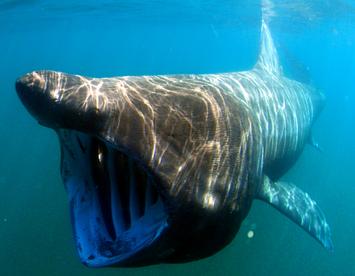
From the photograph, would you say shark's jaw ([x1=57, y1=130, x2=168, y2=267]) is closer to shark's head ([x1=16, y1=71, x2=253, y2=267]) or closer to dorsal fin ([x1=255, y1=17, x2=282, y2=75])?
shark's head ([x1=16, y1=71, x2=253, y2=267])

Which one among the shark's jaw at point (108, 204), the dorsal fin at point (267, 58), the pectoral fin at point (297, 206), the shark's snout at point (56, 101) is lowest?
the pectoral fin at point (297, 206)

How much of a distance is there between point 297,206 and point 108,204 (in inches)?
142

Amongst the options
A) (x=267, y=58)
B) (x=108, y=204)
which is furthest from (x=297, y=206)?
(x=267, y=58)

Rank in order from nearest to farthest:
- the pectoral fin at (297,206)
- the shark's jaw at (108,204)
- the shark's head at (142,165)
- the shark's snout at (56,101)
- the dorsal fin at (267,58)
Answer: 1. the shark's snout at (56,101)
2. the shark's head at (142,165)
3. the shark's jaw at (108,204)
4. the pectoral fin at (297,206)
5. the dorsal fin at (267,58)

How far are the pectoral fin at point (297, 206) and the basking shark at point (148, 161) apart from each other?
3.89ft

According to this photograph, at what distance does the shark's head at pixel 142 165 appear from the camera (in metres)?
2.69

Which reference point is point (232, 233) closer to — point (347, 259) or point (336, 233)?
point (347, 259)

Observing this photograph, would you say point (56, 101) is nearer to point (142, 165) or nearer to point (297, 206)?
point (142, 165)

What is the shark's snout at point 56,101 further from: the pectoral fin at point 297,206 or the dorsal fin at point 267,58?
the dorsal fin at point 267,58

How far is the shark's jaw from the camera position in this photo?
2920 mm

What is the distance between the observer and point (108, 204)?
11.3 feet

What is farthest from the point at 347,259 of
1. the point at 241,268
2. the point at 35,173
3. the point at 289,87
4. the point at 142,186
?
the point at 35,173

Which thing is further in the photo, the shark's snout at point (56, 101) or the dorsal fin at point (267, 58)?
the dorsal fin at point (267, 58)

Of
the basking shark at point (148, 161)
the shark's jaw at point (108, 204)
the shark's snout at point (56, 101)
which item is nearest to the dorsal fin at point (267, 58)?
the basking shark at point (148, 161)
